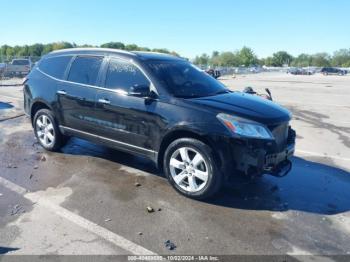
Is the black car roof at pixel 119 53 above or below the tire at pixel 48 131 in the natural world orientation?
above

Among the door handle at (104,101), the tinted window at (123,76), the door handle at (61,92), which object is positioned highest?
the tinted window at (123,76)

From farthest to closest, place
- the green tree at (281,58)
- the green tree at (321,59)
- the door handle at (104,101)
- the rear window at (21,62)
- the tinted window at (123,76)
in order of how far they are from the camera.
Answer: the green tree at (281,58), the green tree at (321,59), the rear window at (21,62), the door handle at (104,101), the tinted window at (123,76)

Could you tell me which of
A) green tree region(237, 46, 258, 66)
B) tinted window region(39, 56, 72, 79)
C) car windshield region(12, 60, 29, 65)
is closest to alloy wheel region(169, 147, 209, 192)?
tinted window region(39, 56, 72, 79)

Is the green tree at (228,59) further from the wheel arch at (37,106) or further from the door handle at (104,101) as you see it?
the door handle at (104,101)

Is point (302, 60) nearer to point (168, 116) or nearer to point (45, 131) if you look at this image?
point (45, 131)

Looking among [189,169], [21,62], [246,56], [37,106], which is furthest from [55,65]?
[246,56]

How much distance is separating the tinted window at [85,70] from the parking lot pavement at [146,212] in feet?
4.69

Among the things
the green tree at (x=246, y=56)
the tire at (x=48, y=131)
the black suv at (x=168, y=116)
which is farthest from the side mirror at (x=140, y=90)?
the green tree at (x=246, y=56)

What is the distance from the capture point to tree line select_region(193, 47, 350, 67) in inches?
5226

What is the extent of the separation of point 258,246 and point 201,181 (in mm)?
1238

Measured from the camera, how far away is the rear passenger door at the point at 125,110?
4945 millimetres

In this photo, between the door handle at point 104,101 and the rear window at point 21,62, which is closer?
the door handle at point 104,101

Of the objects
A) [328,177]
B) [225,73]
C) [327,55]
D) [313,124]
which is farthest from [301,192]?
[327,55]

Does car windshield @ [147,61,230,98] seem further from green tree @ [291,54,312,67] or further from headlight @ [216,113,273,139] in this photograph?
green tree @ [291,54,312,67]
